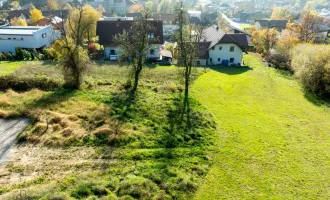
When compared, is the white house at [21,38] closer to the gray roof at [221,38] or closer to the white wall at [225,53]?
the gray roof at [221,38]

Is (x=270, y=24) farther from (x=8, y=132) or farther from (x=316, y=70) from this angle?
(x=8, y=132)

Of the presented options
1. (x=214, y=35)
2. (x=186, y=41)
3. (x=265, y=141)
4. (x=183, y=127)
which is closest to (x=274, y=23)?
(x=214, y=35)

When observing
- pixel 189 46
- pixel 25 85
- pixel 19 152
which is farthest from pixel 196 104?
pixel 25 85

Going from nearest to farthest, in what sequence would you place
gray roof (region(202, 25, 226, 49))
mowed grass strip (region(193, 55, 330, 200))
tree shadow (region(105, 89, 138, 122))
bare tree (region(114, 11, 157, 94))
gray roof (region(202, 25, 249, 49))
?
mowed grass strip (region(193, 55, 330, 200)) → tree shadow (region(105, 89, 138, 122)) → bare tree (region(114, 11, 157, 94)) → gray roof (region(202, 25, 249, 49)) → gray roof (region(202, 25, 226, 49))

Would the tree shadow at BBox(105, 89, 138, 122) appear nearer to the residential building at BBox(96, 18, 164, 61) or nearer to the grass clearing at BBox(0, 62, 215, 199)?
the grass clearing at BBox(0, 62, 215, 199)

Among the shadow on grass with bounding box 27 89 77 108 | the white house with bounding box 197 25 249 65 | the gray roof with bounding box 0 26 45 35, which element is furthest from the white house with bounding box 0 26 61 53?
the white house with bounding box 197 25 249 65

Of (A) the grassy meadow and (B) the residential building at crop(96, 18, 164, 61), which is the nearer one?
(A) the grassy meadow
